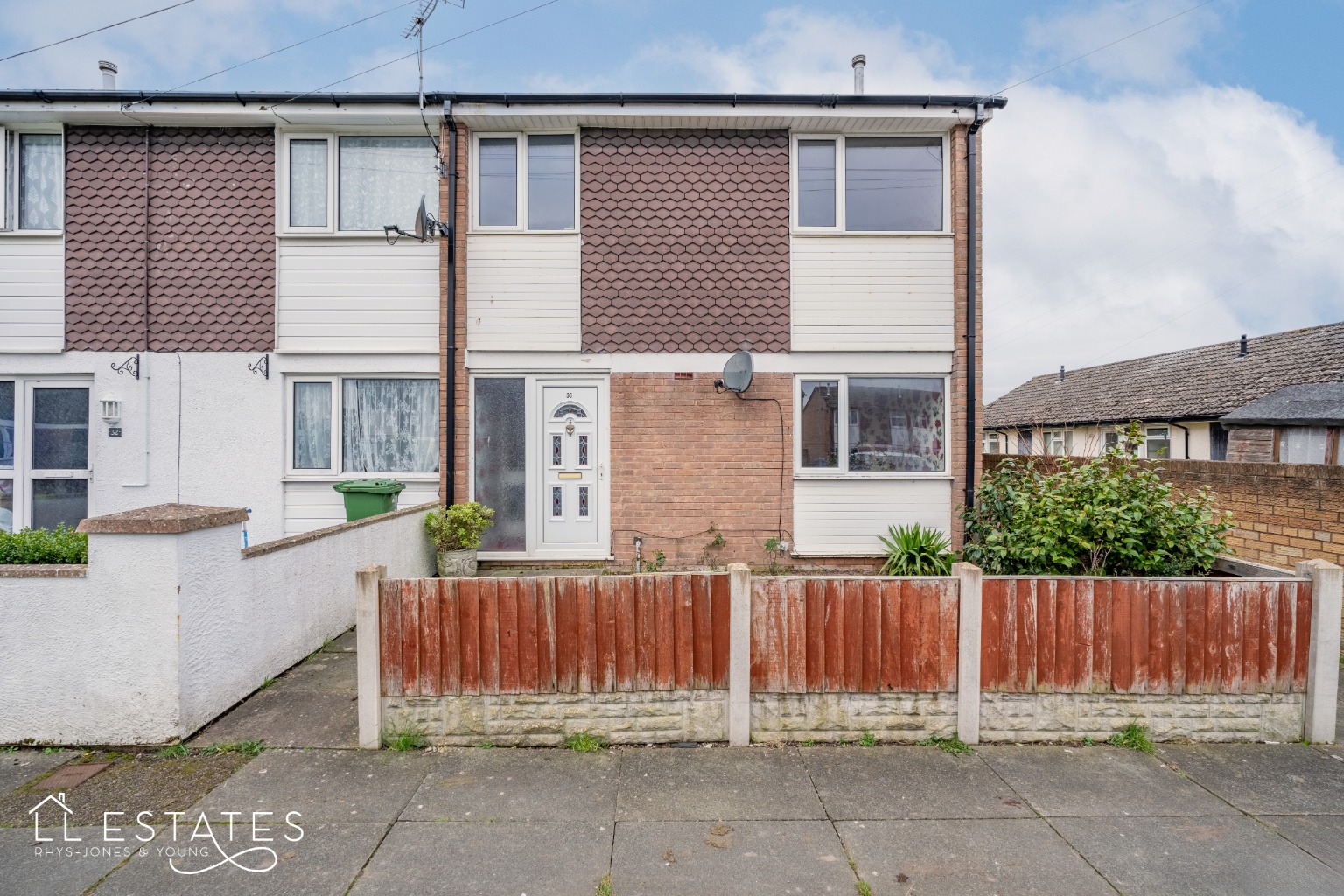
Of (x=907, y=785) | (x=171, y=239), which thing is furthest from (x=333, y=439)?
(x=907, y=785)

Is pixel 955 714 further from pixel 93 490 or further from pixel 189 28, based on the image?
pixel 189 28

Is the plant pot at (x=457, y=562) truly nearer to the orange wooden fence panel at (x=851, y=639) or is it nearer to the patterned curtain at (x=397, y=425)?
the patterned curtain at (x=397, y=425)

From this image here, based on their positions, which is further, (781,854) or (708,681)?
(708,681)

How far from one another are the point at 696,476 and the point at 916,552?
9.05 ft

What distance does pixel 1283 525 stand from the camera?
253 inches

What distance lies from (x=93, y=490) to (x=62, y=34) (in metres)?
5.41

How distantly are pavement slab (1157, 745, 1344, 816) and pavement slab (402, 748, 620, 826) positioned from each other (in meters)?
3.36

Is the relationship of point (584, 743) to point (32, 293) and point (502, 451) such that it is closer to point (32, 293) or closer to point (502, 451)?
point (502, 451)

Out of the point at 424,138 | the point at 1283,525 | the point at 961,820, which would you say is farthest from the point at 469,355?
the point at 1283,525

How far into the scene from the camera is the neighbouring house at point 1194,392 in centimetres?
1552

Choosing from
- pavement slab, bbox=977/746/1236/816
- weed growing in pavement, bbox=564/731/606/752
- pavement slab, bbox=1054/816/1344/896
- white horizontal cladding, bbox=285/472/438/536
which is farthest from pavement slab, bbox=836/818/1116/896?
white horizontal cladding, bbox=285/472/438/536

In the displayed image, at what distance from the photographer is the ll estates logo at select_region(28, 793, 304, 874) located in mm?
3016

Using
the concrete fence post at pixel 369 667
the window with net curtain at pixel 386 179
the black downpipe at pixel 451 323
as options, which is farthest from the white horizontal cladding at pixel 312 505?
the concrete fence post at pixel 369 667

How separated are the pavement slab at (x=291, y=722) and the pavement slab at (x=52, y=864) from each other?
0.87 m
